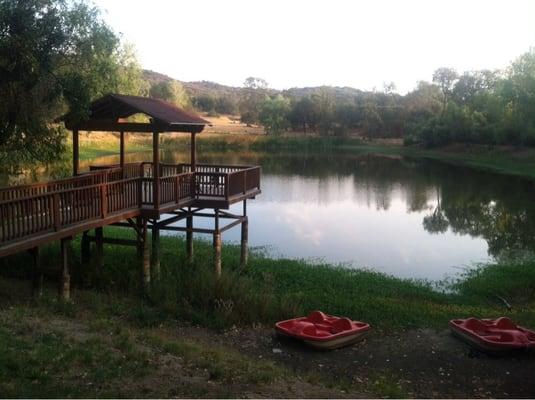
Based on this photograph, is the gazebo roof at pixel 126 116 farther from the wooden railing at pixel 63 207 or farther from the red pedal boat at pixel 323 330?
the red pedal boat at pixel 323 330

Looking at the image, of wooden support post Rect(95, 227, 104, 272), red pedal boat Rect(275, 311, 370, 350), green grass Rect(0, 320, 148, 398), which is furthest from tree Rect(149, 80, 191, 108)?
green grass Rect(0, 320, 148, 398)

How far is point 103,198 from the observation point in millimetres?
13602

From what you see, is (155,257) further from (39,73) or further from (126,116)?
(39,73)

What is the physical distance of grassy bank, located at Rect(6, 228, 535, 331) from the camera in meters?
13.3

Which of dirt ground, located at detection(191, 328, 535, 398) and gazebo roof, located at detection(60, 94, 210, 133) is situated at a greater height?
gazebo roof, located at detection(60, 94, 210, 133)

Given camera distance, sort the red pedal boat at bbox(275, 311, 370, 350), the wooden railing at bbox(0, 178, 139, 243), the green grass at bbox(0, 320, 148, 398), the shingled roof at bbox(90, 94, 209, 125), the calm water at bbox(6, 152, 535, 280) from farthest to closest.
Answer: the calm water at bbox(6, 152, 535, 280)
the shingled roof at bbox(90, 94, 209, 125)
the red pedal boat at bbox(275, 311, 370, 350)
the wooden railing at bbox(0, 178, 139, 243)
the green grass at bbox(0, 320, 148, 398)

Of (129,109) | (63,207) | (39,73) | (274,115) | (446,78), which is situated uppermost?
(446,78)

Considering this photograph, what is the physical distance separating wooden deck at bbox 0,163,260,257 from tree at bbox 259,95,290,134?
8238cm

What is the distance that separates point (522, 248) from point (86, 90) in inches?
718

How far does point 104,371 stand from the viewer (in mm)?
7805

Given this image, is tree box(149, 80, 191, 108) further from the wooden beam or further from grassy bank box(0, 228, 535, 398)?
the wooden beam

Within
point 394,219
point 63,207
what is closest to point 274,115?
point 394,219

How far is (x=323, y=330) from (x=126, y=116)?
7840 mm

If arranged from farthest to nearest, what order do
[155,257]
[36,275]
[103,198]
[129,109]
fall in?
[155,257], [129,109], [103,198], [36,275]
